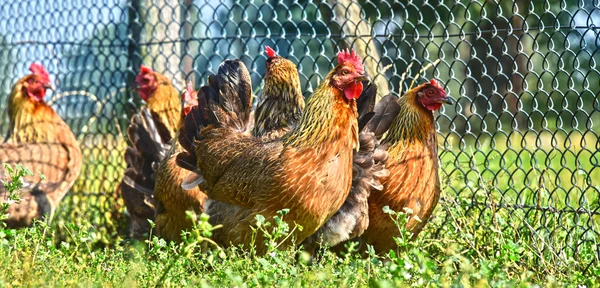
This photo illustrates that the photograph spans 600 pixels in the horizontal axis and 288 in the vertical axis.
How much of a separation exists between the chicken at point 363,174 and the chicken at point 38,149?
7.87 feet

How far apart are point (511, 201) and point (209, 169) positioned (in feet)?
6.48

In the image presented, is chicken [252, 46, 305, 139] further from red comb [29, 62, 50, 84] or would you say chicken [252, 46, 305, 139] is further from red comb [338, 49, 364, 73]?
red comb [29, 62, 50, 84]

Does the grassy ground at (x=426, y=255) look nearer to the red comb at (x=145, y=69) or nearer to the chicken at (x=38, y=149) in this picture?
the chicken at (x=38, y=149)

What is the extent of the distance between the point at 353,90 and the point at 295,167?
0.54 metres

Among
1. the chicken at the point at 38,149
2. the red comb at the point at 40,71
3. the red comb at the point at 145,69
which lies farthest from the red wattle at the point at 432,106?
the red comb at the point at 40,71

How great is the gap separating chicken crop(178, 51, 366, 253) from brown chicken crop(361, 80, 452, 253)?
40 centimetres

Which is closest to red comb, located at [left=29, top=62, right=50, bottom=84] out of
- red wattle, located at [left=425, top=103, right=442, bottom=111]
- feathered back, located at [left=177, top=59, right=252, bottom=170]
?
feathered back, located at [left=177, top=59, right=252, bottom=170]

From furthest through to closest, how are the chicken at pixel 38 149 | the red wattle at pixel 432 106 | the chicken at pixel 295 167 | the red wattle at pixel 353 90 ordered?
the chicken at pixel 38 149, the red wattle at pixel 432 106, the red wattle at pixel 353 90, the chicken at pixel 295 167

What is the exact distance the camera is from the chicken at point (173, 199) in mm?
4805

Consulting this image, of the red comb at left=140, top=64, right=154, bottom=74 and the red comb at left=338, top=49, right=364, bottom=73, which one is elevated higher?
the red comb at left=338, top=49, right=364, bottom=73

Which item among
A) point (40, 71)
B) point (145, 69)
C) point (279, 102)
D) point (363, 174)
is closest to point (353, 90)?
point (363, 174)

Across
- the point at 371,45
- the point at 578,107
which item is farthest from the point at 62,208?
the point at 578,107

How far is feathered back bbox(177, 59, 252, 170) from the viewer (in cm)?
463

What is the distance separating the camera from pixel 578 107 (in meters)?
4.09
